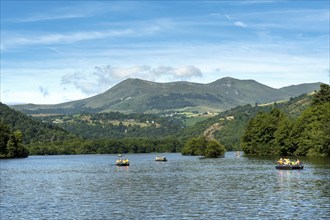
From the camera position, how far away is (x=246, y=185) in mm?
103062

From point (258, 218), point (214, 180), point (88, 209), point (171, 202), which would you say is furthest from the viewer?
point (214, 180)

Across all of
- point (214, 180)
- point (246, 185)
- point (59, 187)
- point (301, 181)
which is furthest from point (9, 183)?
point (301, 181)

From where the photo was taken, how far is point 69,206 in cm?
7819

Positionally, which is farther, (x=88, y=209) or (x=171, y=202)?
(x=171, y=202)

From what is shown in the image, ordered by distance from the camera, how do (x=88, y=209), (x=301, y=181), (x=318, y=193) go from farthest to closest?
(x=301, y=181) < (x=318, y=193) < (x=88, y=209)

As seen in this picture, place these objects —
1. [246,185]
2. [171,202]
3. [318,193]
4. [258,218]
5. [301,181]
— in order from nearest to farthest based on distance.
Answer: [258,218] < [171,202] < [318,193] < [246,185] < [301,181]

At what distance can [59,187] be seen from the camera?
110562mm

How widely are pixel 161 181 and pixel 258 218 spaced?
184 ft

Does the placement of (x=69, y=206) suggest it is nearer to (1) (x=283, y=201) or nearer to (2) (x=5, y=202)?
(2) (x=5, y=202)

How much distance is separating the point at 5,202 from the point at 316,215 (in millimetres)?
46749

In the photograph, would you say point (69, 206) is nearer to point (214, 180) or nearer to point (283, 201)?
point (283, 201)

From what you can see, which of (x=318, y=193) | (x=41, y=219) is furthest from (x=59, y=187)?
(x=318, y=193)

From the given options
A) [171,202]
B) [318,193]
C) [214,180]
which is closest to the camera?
[171,202]

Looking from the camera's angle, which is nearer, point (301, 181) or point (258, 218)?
point (258, 218)
